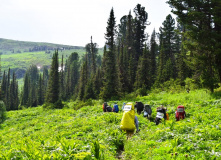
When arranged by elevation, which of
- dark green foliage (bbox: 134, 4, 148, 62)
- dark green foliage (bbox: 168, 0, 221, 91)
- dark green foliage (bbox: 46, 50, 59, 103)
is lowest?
dark green foliage (bbox: 46, 50, 59, 103)

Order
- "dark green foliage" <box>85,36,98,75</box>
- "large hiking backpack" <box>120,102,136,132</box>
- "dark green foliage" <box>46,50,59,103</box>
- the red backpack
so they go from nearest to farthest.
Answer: "large hiking backpack" <box>120,102,136,132</box>, the red backpack, "dark green foliage" <box>46,50,59,103</box>, "dark green foliage" <box>85,36,98,75</box>

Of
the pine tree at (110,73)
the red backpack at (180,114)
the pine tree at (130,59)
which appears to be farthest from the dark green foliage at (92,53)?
the red backpack at (180,114)

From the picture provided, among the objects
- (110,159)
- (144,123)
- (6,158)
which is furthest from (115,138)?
(6,158)

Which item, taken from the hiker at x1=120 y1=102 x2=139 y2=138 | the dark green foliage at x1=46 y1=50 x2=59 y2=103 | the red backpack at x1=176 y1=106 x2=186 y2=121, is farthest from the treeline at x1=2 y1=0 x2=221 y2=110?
the hiker at x1=120 y1=102 x2=139 y2=138

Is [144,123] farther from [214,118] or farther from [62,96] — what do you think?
[62,96]

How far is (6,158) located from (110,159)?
10.9 ft

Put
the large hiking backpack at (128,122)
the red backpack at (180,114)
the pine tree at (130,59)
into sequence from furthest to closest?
Result: the pine tree at (130,59), the red backpack at (180,114), the large hiking backpack at (128,122)

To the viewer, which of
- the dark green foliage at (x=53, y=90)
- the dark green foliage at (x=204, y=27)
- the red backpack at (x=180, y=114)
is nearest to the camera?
the red backpack at (x=180, y=114)

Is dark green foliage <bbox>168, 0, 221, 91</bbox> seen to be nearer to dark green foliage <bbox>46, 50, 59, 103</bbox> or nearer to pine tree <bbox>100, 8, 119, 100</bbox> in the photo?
pine tree <bbox>100, 8, 119, 100</bbox>

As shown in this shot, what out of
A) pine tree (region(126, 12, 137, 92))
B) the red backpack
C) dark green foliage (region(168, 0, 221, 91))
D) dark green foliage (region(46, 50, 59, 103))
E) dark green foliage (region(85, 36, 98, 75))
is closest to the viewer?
the red backpack

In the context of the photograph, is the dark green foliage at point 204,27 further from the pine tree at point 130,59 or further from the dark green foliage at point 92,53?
the dark green foliage at point 92,53

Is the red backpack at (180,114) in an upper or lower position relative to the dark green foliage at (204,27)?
lower

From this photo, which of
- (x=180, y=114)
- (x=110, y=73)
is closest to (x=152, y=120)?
(x=180, y=114)

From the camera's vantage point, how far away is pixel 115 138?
33.1 ft
